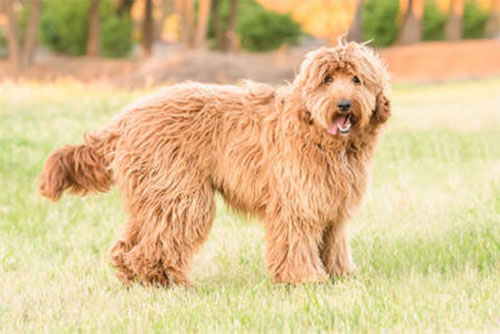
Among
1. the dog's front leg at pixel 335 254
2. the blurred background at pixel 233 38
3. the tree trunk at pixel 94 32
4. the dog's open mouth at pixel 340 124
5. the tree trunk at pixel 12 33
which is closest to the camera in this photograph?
the dog's open mouth at pixel 340 124

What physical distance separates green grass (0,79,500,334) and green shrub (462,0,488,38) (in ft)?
119

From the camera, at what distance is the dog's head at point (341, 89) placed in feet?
17.5

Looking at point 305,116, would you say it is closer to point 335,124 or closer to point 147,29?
point 335,124

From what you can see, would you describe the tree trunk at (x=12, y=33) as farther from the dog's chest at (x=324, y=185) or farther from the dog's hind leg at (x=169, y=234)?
the dog's chest at (x=324, y=185)

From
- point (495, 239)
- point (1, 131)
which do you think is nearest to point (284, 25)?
point (1, 131)

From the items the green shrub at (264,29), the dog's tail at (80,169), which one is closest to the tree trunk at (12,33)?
the green shrub at (264,29)

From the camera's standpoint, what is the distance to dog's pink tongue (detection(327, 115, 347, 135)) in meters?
5.43

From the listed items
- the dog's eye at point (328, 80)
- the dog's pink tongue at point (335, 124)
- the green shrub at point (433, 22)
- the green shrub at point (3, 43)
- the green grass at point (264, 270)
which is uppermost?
the green shrub at point (433, 22)

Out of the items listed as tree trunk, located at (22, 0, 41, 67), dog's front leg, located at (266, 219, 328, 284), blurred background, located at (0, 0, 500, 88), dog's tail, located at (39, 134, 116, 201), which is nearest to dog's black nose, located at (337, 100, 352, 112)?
dog's front leg, located at (266, 219, 328, 284)

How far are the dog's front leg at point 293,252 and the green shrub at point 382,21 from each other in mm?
39114

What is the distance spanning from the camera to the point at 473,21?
46.5 metres

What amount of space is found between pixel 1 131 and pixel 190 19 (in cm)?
1932

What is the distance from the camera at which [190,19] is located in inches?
1223

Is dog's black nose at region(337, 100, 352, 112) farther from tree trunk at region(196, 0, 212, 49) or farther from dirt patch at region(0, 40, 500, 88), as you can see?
tree trunk at region(196, 0, 212, 49)
